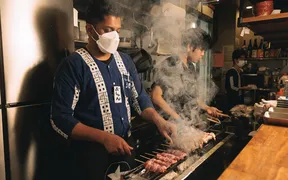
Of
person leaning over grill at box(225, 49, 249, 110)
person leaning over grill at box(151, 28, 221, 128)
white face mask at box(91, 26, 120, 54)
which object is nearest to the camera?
white face mask at box(91, 26, 120, 54)

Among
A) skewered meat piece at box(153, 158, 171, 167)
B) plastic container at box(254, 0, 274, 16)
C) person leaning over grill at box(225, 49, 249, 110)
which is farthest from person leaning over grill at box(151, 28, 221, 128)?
person leaning over grill at box(225, 49, 249, 110)

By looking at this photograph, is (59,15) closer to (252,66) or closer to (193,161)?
(193,161)

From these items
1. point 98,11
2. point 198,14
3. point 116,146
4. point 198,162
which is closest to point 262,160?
point 198,162

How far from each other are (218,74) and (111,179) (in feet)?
20.4

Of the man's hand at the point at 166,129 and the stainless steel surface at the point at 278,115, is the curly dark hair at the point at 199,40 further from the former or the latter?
the man's hand at the point at 166,129

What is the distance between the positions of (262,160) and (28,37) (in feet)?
5.69

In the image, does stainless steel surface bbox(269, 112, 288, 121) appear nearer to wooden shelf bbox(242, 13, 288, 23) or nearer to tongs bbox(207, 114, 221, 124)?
tongs bbox(207, 114, 221, 124)

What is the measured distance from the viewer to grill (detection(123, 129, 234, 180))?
60.3 inches

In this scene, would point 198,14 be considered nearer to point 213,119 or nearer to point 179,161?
point 213,119

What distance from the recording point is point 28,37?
1.66m

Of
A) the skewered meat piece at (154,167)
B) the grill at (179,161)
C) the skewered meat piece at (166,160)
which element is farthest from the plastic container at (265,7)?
the skewered meat piece at (154,167)

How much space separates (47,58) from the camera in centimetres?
182

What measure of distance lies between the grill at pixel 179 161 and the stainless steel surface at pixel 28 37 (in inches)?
36.7

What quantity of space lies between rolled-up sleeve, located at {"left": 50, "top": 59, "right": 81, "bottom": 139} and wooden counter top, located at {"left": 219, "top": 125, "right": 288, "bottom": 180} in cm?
100
